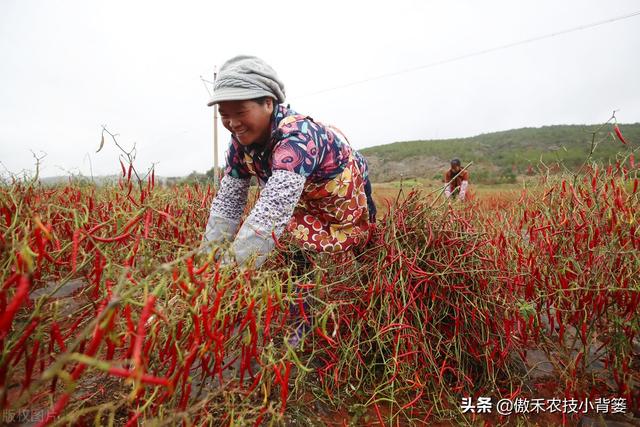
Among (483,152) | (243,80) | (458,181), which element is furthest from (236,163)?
(483,152)

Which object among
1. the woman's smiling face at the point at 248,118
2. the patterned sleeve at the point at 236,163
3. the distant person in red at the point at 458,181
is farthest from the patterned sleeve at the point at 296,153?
the distant person in red at the point at 458,181

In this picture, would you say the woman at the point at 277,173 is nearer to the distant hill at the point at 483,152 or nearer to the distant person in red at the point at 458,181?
the distant person in red at the point at 458,181

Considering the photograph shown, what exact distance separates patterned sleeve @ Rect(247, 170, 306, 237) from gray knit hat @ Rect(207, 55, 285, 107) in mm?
321

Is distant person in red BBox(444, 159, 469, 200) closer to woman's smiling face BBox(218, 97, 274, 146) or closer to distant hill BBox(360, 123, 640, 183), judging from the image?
woman's smiling face BBox(218, 97, 274, 146)

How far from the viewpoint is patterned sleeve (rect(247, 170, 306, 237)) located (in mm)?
1157

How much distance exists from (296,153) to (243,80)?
330mm

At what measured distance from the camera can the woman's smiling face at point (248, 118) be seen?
1.30 m

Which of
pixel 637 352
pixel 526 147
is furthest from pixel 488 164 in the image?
pixel 637 352

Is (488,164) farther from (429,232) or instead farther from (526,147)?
(429,232)

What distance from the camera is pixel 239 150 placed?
62.3 inches

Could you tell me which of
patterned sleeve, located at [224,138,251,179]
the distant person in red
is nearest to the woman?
patterned sleeve, located at [224,138,251,179]

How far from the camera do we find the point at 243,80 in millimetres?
1266

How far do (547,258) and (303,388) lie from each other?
1337 millimetres

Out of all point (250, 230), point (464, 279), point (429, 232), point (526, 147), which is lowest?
point (464, 279)
